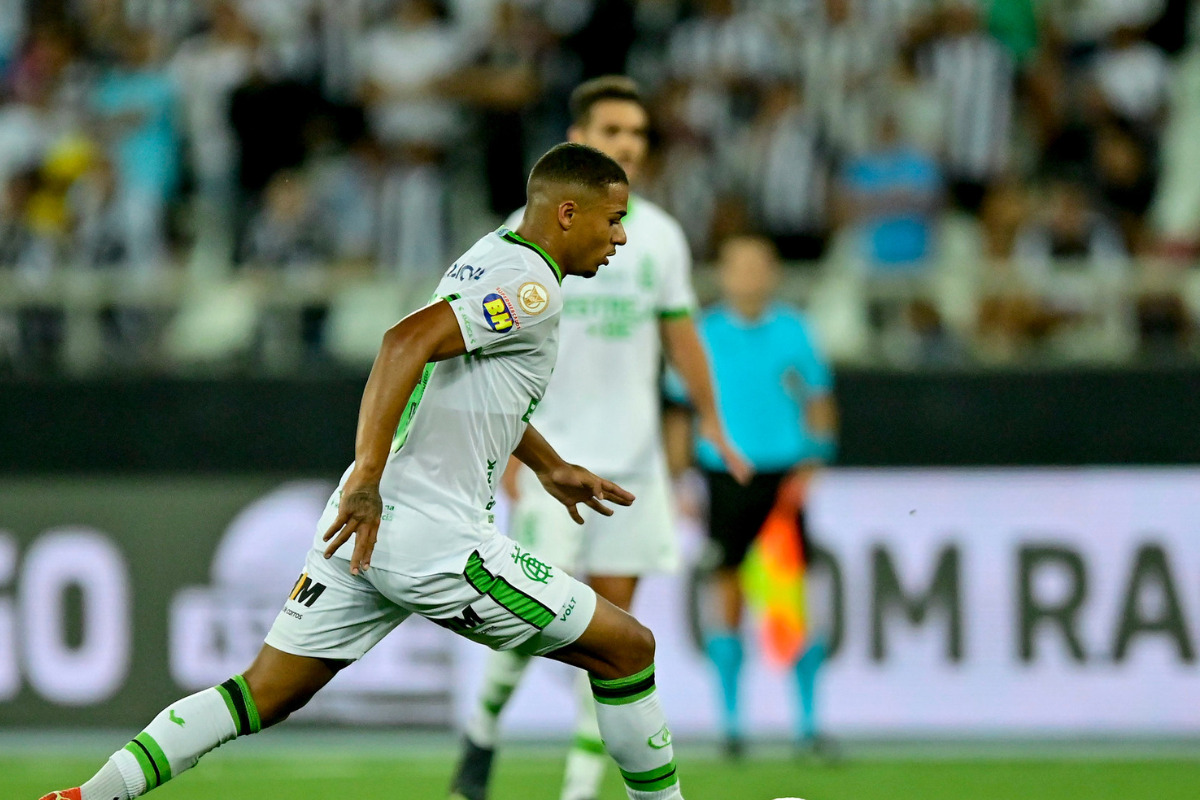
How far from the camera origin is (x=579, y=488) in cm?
505

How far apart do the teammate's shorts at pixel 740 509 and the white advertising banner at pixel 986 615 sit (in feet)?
2.35

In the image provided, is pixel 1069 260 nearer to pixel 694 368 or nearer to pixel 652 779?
pixel 694 368

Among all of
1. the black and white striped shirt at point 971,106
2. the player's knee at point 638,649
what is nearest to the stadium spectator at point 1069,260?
the black and white striped shirt at point 971,106

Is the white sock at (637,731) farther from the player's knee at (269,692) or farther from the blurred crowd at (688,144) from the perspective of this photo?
the blurred crowd at (688,144)

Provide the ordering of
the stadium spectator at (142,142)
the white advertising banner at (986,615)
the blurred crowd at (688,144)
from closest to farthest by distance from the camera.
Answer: the white advertising banner at (986,615), the blurred crowd at (688,144), the stadium spectator at (142,142)

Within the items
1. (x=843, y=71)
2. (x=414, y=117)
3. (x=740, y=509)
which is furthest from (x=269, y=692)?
(x=843, y=71)

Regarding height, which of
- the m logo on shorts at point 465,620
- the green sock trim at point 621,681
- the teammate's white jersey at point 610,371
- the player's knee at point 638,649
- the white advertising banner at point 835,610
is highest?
the teammate's white jersey at point 610,371

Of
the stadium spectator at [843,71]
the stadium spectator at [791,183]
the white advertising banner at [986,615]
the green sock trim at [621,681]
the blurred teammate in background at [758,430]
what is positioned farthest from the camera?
the stadium spectator at [843,71]

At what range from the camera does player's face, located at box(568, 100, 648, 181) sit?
618cm

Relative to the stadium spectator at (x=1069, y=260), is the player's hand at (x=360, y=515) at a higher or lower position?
lower

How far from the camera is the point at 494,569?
4.65 metres

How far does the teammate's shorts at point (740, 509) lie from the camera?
8492 millimetres

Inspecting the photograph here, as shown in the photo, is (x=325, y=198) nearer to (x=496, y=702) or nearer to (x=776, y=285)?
(x=776, y=285)

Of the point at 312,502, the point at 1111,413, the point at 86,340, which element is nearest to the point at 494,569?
the point at 312,502
